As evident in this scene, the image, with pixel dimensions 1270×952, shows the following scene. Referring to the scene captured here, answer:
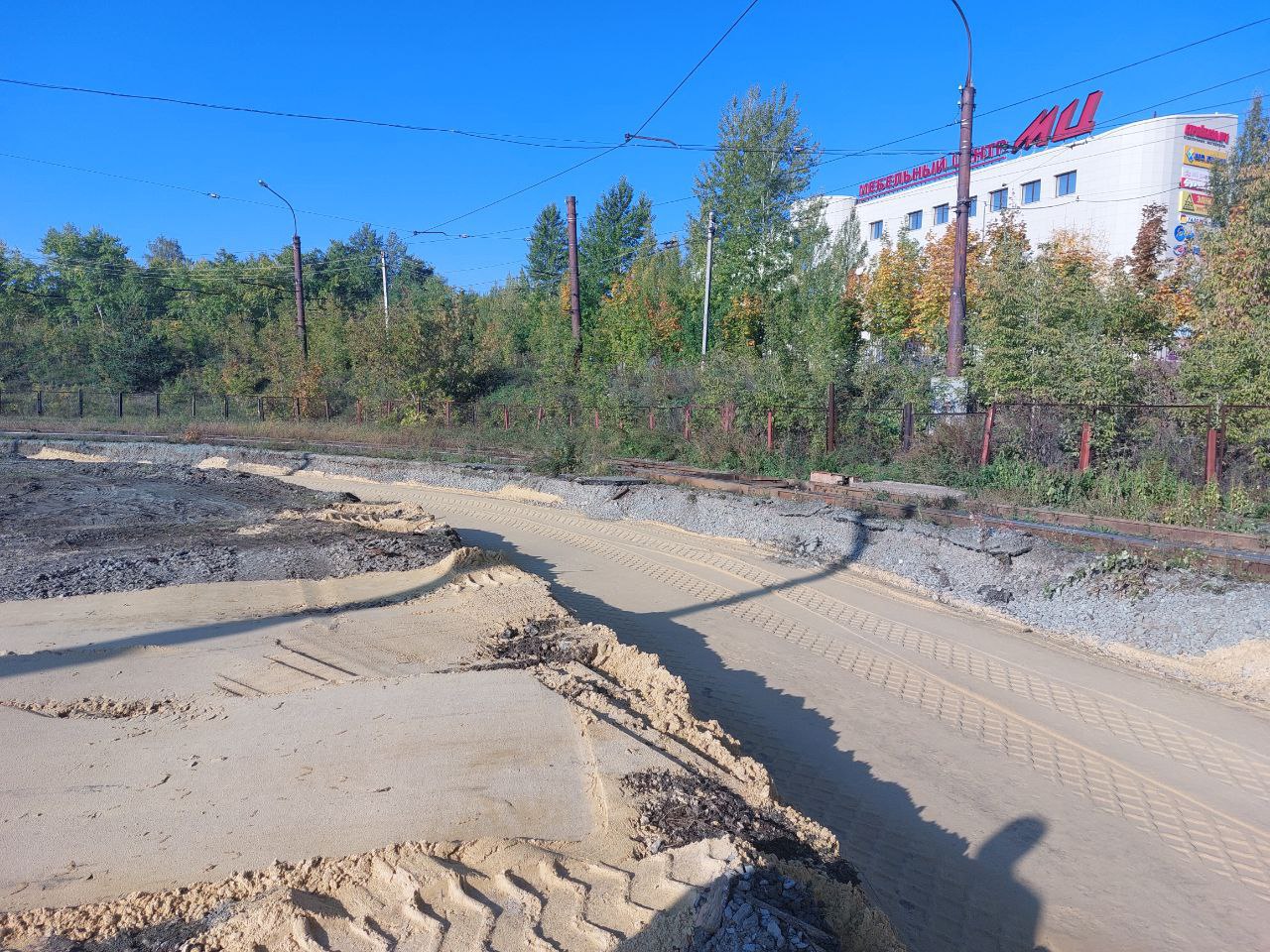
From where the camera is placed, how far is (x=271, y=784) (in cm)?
480

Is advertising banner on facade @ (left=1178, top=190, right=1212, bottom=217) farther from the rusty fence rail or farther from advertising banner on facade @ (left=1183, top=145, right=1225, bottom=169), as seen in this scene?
the rusty fence rail

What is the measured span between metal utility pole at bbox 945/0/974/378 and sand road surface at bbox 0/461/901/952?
13.7 metres

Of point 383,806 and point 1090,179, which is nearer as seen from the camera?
point 383,806

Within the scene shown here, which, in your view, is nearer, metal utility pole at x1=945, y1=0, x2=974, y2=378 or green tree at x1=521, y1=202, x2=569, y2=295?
metal utility pole at x1=945, y1=0, x2=974, y2=378

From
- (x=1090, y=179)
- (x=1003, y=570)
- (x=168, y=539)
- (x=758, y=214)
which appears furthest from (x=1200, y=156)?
(x=168, y=539)

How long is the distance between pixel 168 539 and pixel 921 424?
15715mm

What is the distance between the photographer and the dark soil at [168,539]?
998 cm

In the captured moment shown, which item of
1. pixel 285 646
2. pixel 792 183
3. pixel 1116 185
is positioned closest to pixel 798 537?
pixel 285 646

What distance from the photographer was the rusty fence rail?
13744 mm

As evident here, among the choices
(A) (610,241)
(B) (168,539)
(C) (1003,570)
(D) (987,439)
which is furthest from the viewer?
(A) (610,241)

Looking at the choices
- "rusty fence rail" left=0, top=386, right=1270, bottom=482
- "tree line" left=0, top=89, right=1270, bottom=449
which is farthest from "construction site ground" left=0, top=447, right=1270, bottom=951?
"tree line" left=0, top=89, right=1270, bottom=449

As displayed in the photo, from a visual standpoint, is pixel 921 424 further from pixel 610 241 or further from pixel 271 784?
pixel 610 241

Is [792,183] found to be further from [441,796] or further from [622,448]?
[441,796]

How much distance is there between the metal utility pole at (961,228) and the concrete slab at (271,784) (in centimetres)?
1521
